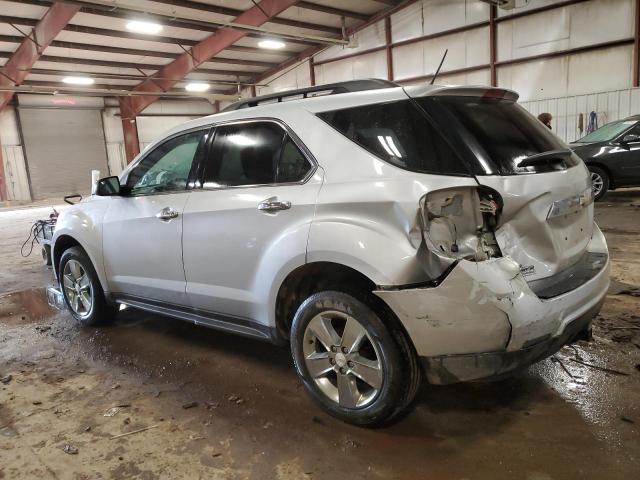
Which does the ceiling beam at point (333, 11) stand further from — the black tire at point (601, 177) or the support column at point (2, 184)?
the support column at point (2, 184)

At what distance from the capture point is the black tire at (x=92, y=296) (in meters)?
3.95

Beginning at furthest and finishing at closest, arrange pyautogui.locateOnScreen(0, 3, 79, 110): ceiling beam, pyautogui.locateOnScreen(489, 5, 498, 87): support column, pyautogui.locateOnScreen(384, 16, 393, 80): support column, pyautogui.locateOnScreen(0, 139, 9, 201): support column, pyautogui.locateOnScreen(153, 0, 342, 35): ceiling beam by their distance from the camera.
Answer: pyautogui.locateOnScreen(0, 139, 9, 201): support column, pyautogui.locateOnScreen(384, 16, 393, 80): support column, pyautogui.locateOnScreen(489, 5, 498, 87): support column, pyautogui.locateOnScreen(153, 0, 342, 35): ceiling beam, pyautogui.locateOnScreen(0, 3, 79, 110): ceiling beam

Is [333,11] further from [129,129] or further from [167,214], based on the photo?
[167,214]

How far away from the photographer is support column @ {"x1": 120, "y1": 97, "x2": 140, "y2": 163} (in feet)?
66.5

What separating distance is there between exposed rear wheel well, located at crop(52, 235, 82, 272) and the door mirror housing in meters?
0.77

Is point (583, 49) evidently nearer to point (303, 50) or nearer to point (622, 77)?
point (622, 77)

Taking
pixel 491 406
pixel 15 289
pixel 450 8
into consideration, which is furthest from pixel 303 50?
pixel 491 406

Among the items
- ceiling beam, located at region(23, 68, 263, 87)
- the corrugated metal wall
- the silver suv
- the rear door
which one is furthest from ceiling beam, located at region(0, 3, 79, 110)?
the corrugated metal wall

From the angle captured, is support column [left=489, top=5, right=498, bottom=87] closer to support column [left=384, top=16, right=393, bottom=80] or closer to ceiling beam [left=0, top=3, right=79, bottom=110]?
support column [left=384, top=16, right=393, bottom=80]

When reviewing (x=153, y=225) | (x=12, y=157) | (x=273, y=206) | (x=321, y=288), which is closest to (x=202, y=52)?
(x=12, y=157)

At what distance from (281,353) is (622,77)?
12.6 metres

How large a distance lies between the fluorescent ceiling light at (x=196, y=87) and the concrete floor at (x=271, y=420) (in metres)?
18.0

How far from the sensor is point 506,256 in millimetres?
2043

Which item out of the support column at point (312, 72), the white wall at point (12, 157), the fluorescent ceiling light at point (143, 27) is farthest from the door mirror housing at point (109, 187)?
the white wall at point (12, 157)
